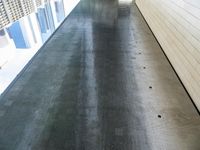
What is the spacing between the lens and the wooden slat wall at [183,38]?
1.93m

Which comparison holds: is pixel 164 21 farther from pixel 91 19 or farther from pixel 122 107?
pixel 91 19

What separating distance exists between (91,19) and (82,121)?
3945 mm

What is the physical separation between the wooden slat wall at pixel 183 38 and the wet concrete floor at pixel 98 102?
17 cm

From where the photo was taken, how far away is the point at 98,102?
2.13 meters

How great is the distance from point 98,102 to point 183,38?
5.01 ft

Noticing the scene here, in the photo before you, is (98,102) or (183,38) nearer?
(98,102)

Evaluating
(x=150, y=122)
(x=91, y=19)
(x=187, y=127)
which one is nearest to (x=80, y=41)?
(x=91, y=19)

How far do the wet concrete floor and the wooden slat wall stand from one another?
17 centimetres

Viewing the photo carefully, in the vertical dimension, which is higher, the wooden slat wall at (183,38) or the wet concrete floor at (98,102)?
the wooden slat wall at (183,38)

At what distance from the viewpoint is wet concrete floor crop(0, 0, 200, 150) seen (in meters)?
1.69

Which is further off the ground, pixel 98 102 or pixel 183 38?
pixel 183 38

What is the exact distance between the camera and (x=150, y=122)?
6.09 feet

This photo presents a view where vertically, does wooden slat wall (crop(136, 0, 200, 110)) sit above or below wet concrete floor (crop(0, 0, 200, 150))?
above

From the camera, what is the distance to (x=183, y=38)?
7.54ft
